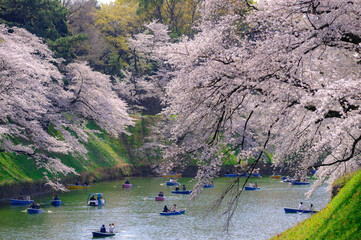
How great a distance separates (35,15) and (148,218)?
23005 millimetres

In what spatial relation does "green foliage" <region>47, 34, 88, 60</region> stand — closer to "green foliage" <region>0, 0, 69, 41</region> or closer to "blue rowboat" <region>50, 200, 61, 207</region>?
"green foliage" <region>0, 0, 69, 41</region>

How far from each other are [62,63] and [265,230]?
26.7 meters

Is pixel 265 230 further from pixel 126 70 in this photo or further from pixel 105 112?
pixel 126 70

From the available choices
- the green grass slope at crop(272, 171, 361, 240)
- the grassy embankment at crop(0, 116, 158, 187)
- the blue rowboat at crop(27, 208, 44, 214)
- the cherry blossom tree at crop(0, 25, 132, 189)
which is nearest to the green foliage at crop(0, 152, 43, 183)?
the grassy embankment at crop(0, 116, 158, 187)

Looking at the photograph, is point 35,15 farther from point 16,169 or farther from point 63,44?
point 16,169

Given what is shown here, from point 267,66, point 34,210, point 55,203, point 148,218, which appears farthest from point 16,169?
point 267,66

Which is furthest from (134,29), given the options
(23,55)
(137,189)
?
(23,55)

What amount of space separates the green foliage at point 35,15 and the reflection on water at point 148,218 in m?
15.4

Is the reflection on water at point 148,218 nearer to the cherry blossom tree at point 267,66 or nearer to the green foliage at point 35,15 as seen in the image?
the cherry blossom tree at point 267,66

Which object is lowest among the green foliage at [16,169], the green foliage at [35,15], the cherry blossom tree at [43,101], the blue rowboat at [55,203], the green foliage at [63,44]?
the blue rowboat at [55,203]

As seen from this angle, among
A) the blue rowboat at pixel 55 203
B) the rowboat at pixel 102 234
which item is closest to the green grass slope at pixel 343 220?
the rowboat at pixel 102 234

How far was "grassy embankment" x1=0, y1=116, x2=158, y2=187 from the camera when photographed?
31.2 m

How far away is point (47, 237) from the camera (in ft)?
70.8

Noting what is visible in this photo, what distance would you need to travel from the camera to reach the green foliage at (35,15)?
124 feet
